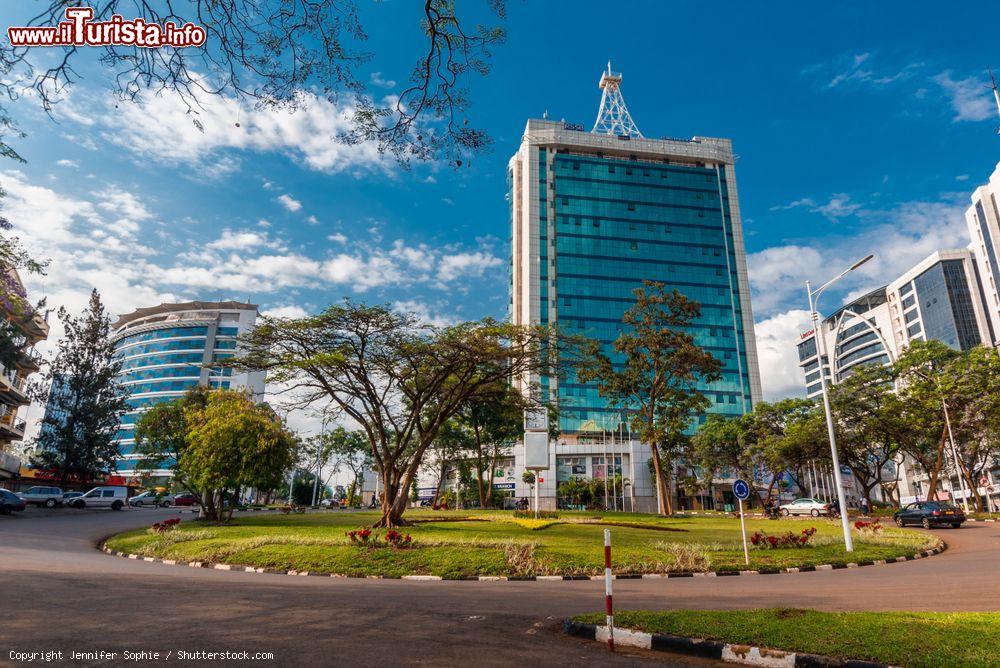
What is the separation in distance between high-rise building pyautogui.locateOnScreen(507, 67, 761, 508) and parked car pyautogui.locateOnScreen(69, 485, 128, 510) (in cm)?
5655

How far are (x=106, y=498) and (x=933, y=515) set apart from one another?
59010 millimetres

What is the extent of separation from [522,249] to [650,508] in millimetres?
49901

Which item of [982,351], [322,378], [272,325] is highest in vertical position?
[982,351]

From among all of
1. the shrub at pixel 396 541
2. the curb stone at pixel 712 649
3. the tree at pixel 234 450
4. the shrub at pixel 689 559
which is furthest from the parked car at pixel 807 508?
the curb stone at pixel 712 649

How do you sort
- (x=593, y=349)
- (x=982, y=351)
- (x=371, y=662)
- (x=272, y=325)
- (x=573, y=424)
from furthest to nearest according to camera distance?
(x=573, y=424) → (x=982, y=351) → (x=593, y=349) → (x=272, y=325) → (x=371, y=662)

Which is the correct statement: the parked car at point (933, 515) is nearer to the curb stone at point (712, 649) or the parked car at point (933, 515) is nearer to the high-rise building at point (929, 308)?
the curb stone at point (712, 649)

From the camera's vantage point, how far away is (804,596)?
972 centimetres

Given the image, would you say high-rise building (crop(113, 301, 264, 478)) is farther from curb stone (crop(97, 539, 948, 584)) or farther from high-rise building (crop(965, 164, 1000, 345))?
high-rise building (crop(965, 164, 1000, 345))

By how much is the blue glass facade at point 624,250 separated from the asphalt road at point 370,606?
7618 cm

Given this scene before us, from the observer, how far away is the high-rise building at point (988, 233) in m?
91.1

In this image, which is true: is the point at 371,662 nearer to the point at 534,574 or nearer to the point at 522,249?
the point at 534,574

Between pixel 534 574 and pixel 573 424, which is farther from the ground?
pixel 573 424

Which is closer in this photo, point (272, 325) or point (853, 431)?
point (272, 325)

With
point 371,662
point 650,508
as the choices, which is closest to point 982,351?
point 650,508
